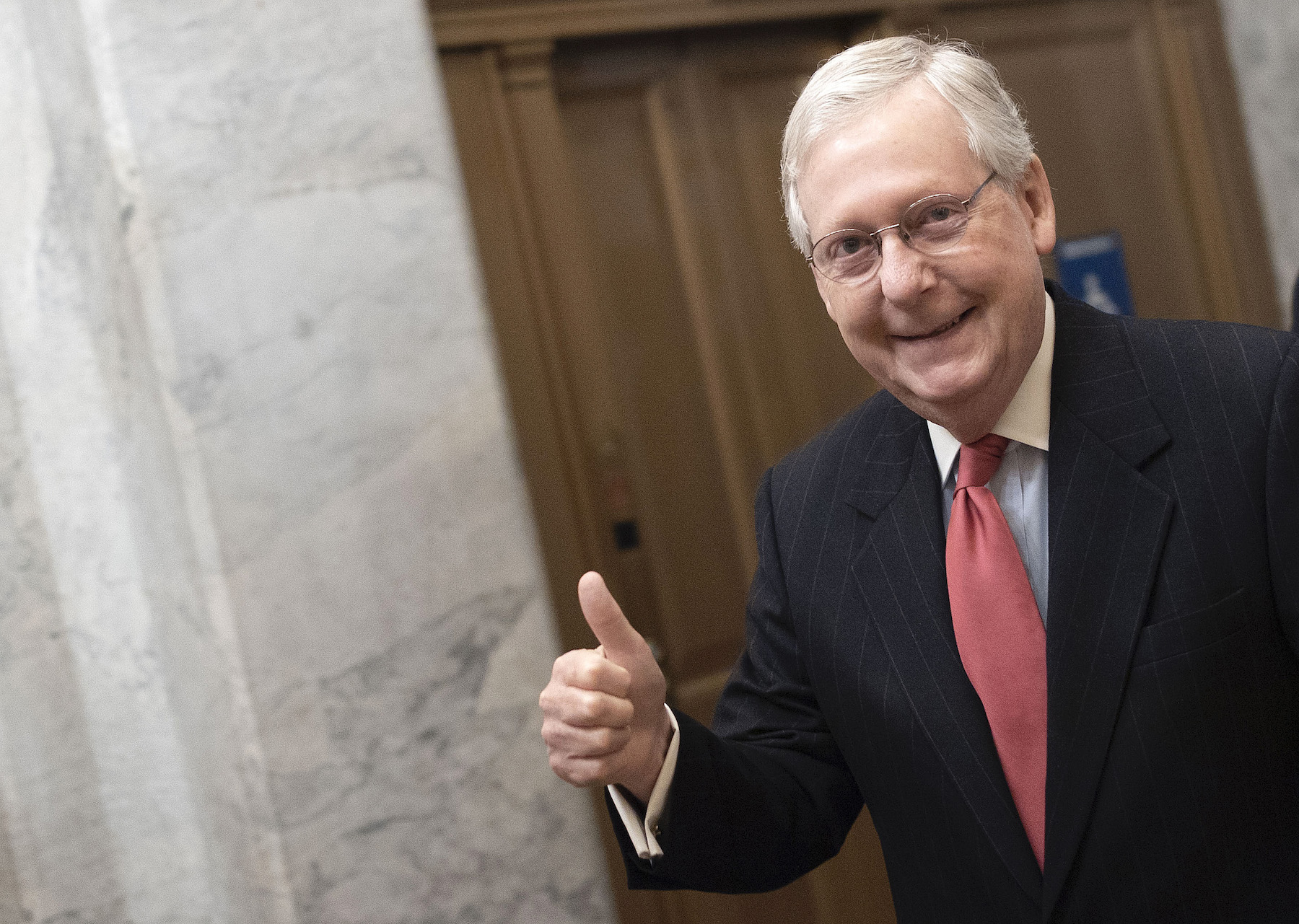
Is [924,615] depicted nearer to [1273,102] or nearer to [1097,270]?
[1097,270]

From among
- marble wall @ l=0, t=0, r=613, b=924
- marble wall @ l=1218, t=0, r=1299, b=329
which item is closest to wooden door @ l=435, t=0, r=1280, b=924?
marble wall @ l=0, t=0, r=613, b=924

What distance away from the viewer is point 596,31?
98.1 inches

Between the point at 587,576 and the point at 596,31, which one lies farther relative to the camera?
the point at 596,31

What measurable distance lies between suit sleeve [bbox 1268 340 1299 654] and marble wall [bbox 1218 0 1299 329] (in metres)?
2.41

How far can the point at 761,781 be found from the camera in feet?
4.54

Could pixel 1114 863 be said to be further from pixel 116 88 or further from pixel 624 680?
pixel 116 88

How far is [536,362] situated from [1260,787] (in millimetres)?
1602

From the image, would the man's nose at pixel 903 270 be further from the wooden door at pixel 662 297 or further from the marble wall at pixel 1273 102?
the marble wall at pixel 1273 102

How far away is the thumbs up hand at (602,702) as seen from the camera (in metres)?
1.19

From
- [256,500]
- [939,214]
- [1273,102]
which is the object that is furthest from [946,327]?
[1273,102]

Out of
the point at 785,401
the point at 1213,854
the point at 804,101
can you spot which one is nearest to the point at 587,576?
the point at 804,101

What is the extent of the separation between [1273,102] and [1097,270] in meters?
0.77

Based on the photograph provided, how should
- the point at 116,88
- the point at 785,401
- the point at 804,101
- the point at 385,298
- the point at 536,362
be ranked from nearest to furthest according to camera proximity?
the point at 804,101 < the point at 116,88 < the point at 385,298 < the point at 536,362 < the point at 785,401

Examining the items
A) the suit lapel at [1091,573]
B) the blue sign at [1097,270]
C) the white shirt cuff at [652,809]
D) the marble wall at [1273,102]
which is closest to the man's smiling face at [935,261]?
the suit lapel at [1091,573]
